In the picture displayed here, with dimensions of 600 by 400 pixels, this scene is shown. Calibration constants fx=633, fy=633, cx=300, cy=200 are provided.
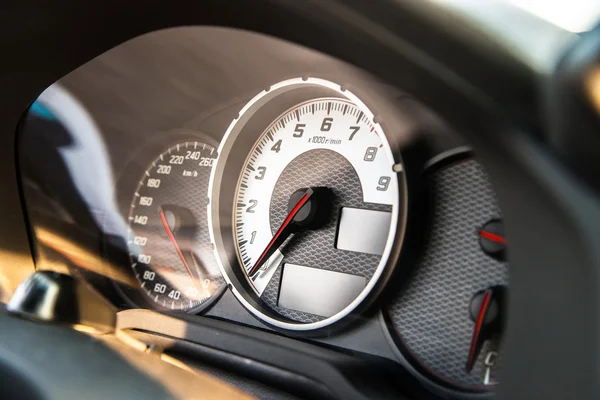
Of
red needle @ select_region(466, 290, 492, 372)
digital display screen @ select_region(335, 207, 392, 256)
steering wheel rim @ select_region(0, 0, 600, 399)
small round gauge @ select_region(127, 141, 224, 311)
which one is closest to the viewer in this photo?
steering wheel rim @ select_region(0, 0, 600, 399)

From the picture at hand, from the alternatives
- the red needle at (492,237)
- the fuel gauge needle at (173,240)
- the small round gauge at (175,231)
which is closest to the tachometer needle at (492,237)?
the red needle at (492,237)

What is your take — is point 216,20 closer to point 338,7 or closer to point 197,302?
point 338,7

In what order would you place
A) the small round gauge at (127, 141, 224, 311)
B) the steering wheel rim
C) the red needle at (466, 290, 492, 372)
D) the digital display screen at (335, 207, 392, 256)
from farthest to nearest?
the small round gauge at (127, 141, 224, 311)
the digital display screen at (335, 207, 392, 256)
the red needle at (466, 290, 492, 372)
the steering wheel rim

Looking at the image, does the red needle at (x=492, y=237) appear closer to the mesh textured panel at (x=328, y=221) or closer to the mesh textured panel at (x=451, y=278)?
the mesh textured panel at (x=451, y=278)

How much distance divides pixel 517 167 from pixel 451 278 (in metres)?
0.53

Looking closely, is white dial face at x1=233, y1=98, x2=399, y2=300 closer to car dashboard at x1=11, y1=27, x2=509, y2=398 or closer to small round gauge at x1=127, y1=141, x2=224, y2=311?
car dashboard at x1=11, y1=27, x2=509, y2=398

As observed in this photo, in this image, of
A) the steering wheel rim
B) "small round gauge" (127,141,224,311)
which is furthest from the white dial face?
the steering wheel rim

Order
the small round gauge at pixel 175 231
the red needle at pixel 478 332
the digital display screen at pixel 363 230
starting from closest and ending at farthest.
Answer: the red needle at pixel 478 332, the digital display screen at pixel 363 230, the small round gauge at pixel 175 231

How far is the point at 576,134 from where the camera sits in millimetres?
615

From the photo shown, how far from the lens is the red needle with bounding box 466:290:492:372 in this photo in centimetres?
108

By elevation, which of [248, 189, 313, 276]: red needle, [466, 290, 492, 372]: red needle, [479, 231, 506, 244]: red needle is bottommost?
[466, 290, 492, 372]: red needle

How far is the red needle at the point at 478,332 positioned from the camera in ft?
3.53

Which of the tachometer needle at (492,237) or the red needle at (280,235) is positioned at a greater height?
the tachometer needle at (492,237)

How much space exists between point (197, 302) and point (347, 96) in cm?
64
